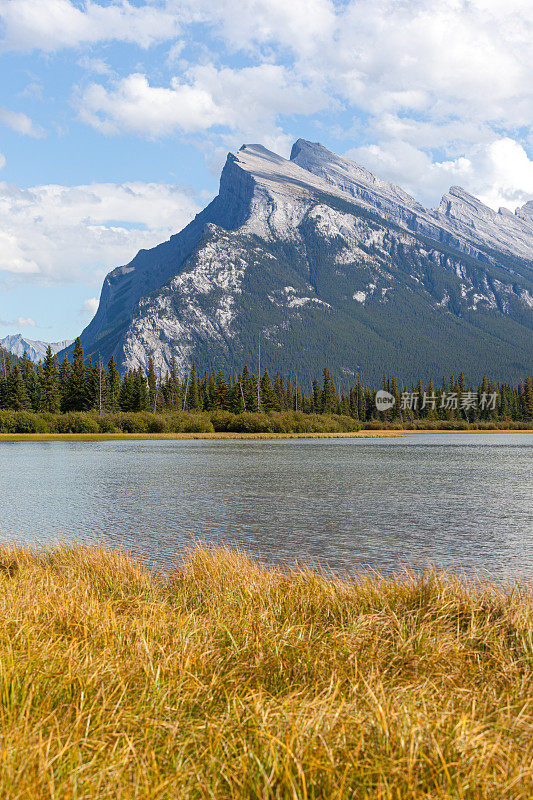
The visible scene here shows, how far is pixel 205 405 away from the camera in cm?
14075

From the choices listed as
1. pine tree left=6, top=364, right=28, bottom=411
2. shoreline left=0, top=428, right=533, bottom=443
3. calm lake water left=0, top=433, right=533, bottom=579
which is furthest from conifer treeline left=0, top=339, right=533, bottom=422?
calm lake water left=0, top=433, right=533, bottom=579

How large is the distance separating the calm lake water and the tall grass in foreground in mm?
6812

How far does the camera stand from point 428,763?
416 centimetres

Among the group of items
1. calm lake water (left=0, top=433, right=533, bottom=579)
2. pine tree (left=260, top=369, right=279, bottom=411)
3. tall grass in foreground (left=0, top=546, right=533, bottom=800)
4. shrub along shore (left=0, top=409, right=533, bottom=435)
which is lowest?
calm lake water (left=0, top=433, right=533, bottom=579)

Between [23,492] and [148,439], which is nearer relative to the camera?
[23,492]

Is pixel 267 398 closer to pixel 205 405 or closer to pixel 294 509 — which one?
pixel 205 405

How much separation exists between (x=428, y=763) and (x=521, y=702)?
162cm

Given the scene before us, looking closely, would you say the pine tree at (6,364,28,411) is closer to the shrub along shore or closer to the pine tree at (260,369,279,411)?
the shrub along shore

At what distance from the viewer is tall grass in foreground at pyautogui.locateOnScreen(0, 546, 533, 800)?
404cm

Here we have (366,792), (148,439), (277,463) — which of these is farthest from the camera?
(148,439)

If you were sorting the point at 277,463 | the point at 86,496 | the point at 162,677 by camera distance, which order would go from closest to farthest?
the point at 162,677
the point at 86,496
the point at 277,463

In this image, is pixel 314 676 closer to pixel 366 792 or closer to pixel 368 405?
pixel 366 792

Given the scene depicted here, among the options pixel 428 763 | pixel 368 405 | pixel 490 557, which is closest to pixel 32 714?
pixel 428 763

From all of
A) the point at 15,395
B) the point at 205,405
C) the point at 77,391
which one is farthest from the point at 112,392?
the point at 205,405
